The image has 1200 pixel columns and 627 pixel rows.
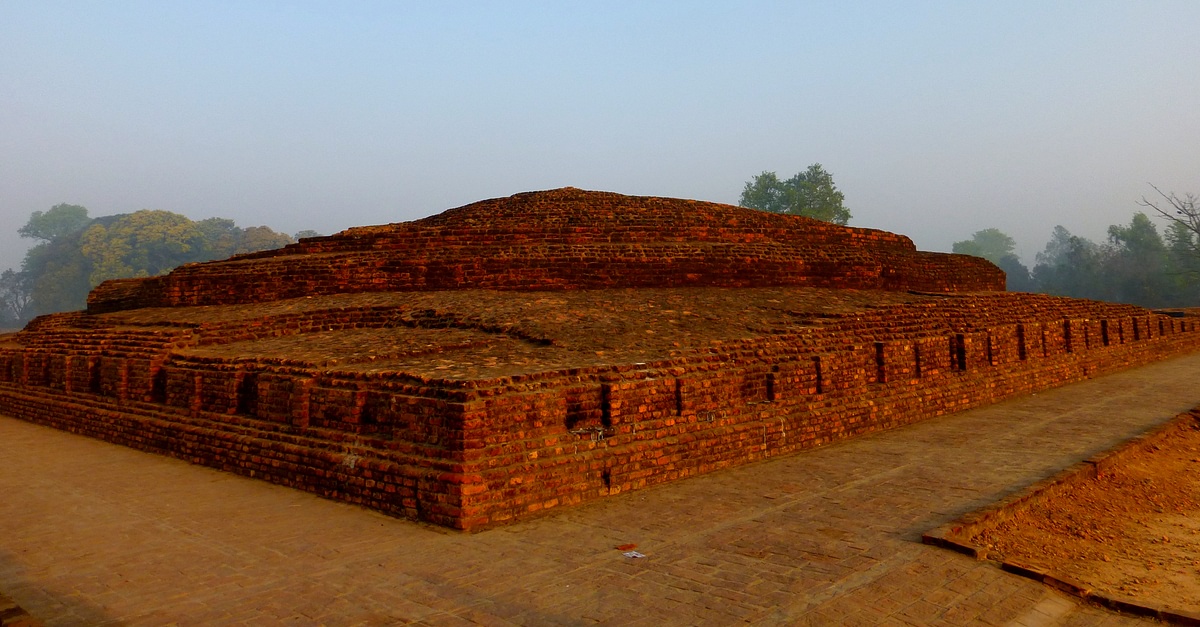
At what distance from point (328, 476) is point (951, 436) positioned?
543 cm

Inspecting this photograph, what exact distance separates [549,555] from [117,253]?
68.6m

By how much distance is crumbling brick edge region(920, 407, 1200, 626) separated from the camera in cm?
263

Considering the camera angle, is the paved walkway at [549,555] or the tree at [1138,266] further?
the tree at [1138,266]

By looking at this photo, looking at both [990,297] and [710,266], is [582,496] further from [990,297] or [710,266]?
[990,297]

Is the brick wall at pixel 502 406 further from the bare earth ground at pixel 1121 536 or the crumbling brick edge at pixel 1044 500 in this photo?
the bare earth ground at pixel 1121 536

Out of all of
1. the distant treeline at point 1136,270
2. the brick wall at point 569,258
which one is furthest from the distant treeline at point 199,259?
the brick wall at point 569,258

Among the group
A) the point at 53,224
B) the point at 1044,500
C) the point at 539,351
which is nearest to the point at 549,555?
the point at 539,351

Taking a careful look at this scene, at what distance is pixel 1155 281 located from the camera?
3953cm

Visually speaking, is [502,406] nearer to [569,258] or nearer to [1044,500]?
[1044,500]


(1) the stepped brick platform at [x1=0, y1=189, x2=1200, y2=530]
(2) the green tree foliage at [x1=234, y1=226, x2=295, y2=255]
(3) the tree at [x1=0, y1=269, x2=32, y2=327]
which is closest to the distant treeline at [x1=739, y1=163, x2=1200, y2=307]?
(1) the stepped brick platform at [x1=0, y1=189, x2=1200, y2=530]

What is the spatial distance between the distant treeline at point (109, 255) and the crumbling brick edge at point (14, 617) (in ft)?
195

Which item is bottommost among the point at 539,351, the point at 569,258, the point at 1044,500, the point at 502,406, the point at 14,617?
the point at 1044,500

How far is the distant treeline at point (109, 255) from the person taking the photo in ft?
189

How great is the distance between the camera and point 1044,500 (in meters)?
4.11
